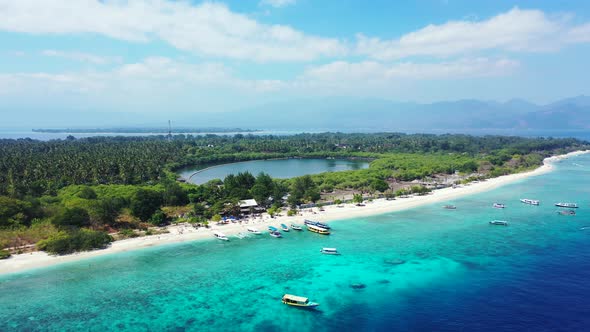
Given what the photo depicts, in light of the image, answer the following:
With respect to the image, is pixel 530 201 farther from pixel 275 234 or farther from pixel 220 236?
pixel 220 236

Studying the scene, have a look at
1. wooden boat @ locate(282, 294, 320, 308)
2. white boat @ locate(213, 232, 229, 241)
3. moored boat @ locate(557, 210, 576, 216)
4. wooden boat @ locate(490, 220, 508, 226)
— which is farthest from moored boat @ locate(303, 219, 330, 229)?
moored boat @ locate(557, 210, 576, 216)

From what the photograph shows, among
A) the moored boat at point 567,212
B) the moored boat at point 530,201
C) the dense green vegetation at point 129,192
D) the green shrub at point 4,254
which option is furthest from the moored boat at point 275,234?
the moored boat at point 530,201

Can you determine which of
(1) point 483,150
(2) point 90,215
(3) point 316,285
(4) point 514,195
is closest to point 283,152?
(1) point 483,150

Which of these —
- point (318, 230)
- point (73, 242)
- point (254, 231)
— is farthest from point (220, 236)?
point (73, 242)

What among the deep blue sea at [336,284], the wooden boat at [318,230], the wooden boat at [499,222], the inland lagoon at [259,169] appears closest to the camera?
the deep blue sea at [336,284]

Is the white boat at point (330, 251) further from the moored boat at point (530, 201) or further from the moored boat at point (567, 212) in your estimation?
the moored boat at point (530, 201)

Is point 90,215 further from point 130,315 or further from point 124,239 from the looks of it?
point 130,315
